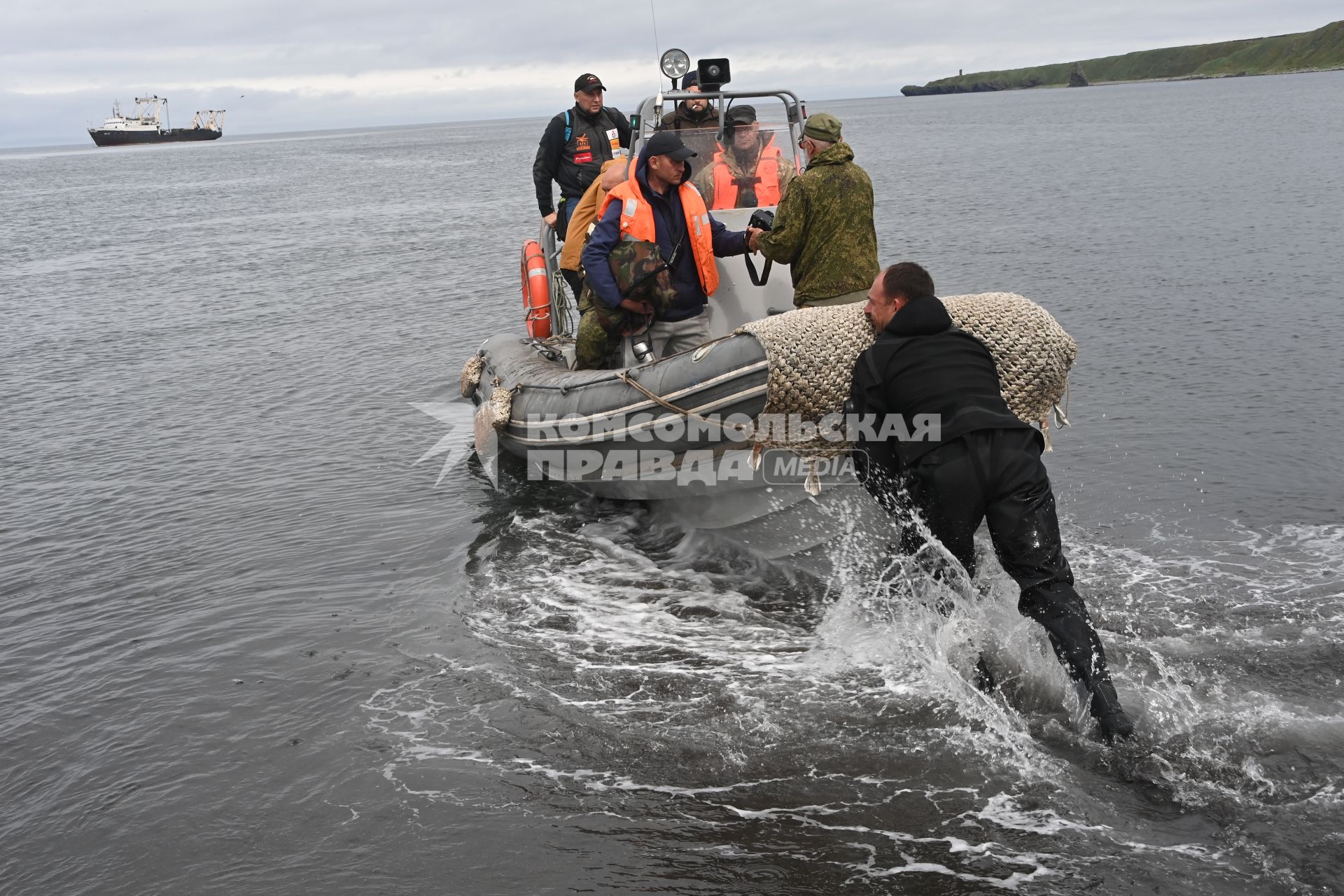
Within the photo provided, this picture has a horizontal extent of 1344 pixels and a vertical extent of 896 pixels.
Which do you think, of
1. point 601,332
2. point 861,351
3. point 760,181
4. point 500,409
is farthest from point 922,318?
point 500,409

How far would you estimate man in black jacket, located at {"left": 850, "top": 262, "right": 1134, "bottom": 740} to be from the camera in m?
3.98

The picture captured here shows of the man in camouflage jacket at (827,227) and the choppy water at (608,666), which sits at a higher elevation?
the man in camouflage jacket at (827,227)

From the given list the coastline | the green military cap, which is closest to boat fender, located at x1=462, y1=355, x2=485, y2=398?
the green military cap

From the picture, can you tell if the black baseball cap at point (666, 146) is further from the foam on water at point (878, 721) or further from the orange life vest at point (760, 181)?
the foam on water at point (878, 721)

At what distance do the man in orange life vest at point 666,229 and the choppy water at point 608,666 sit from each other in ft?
4.97

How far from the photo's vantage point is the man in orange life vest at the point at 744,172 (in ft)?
22.8

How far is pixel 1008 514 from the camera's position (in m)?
3.99

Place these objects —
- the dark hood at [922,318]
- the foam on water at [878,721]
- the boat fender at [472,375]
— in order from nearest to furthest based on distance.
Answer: the foam on water at [878,721]
the dark hood at [922,318]
the boat fender at [472,375]

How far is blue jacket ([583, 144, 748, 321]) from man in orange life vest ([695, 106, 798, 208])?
114 cm

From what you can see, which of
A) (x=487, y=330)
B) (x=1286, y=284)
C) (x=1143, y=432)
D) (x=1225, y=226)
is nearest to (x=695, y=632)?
(x=1143, y=432)

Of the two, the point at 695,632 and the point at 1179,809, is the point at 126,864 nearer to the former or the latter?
the point at 695,632

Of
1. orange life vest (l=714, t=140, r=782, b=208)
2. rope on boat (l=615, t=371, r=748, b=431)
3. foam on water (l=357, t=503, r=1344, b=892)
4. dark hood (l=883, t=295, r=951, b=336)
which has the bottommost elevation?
foam on water (l=357, t=503, r=1344, b=892)

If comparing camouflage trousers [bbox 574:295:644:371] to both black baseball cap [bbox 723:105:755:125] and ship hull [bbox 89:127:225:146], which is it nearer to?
black baseball cap [bbox 723:105:755:125]

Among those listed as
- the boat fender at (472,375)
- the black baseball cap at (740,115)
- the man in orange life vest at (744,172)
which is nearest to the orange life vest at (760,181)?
the man in orange life vest at (744,172)
